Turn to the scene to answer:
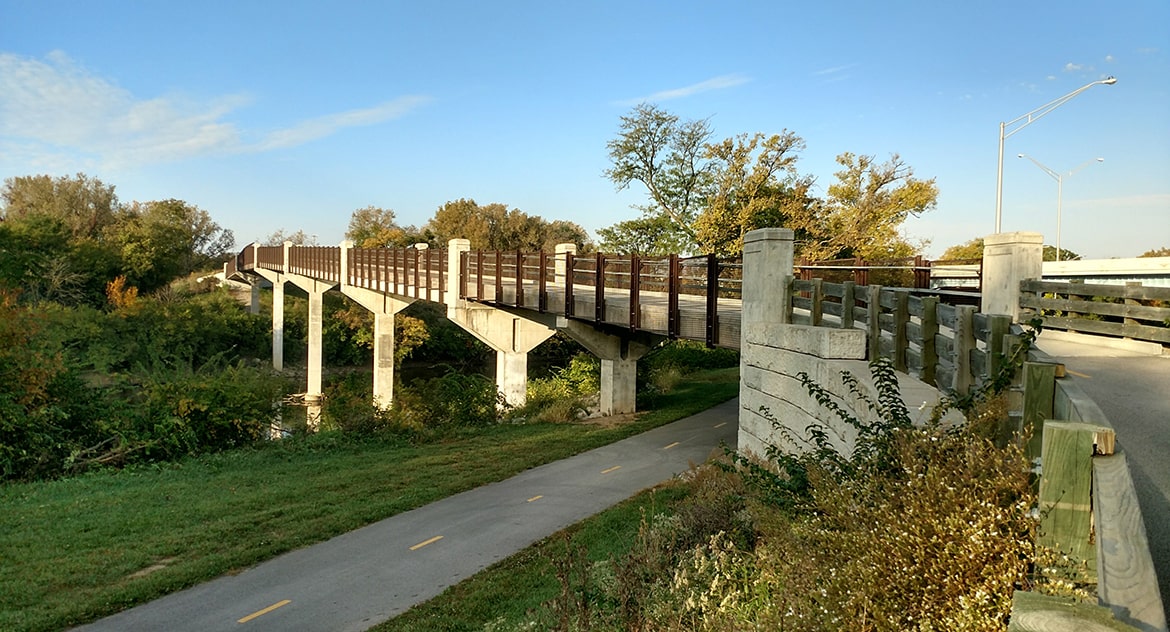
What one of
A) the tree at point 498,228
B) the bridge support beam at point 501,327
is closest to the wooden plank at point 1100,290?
the bridge support beam at point 501,327

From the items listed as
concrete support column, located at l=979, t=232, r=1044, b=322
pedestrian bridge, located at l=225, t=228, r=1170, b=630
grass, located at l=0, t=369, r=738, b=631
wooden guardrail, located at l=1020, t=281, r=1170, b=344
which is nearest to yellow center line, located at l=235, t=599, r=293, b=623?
grass, located at l=0, t=369, r=738, b=631

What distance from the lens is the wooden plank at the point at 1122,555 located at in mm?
2100

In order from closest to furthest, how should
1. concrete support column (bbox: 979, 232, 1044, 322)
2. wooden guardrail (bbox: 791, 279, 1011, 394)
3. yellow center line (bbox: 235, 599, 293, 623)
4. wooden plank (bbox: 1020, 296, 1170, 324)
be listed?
wooden guardrail (bbox: 791, 279, 1011, 394) < yellow center line (bbox: 235, 599, 293, 623) < wooden plank (bbox: 1020, 296, 1170, 324) < concrete support column (bbox: 979, 232, 1044, 322)

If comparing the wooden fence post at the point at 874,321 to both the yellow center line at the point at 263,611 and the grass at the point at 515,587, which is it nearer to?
the grass at the point at 515,587

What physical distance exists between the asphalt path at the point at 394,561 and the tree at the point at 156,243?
63.5 m

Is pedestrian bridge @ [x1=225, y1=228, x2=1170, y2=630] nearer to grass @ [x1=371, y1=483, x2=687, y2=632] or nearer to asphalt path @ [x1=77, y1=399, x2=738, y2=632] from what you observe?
grass @ [x1=371, y1=483, x2=687, y2=632]

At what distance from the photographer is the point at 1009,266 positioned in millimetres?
11047

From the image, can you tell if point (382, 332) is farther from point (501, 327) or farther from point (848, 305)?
point (848, 305)

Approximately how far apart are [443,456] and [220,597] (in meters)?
7.69

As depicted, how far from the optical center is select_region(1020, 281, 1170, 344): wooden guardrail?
973 cm

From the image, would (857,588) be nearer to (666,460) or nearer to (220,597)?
(220,597)

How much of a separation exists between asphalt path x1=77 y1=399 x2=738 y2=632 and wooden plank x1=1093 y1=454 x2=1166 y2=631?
6.63 m

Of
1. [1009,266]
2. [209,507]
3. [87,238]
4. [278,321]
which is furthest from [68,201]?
[1009,266]

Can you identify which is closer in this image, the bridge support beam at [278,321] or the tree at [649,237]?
the tree at [649,237]
